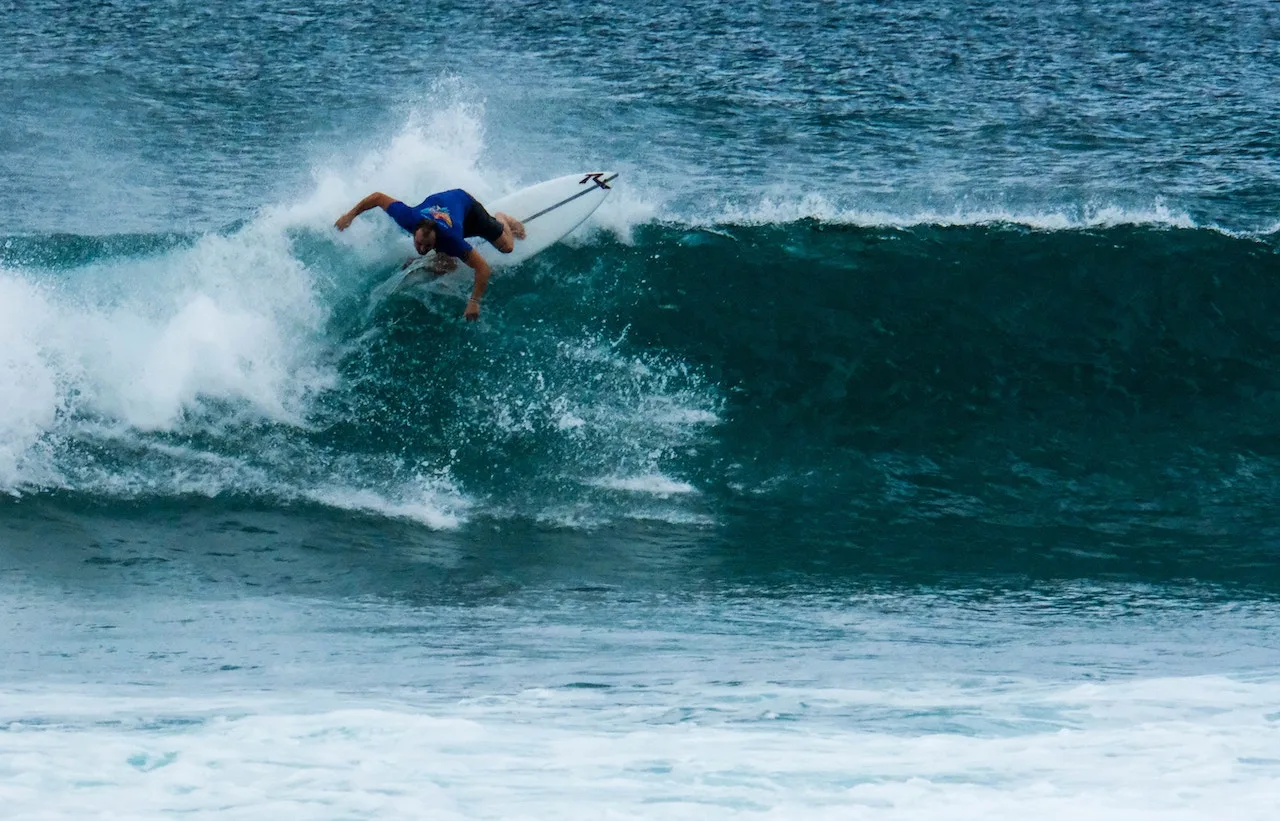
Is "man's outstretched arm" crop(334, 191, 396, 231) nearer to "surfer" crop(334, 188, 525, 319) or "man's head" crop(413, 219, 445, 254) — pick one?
"surfer" crop(334, 188, 525, 319)

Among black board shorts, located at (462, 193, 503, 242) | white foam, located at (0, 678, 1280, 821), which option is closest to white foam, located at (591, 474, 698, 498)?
black board shorts, located at (462, 193, 503, 242)

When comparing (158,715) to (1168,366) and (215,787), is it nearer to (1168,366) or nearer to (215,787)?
(215,787)

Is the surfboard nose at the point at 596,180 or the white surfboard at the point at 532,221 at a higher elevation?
the surfboard nose at the point at 596,180

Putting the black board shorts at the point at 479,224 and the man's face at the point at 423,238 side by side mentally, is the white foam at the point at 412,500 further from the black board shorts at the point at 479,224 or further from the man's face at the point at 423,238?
the black board shorts at the point at 479,224

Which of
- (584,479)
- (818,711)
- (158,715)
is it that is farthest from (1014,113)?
(158,715)

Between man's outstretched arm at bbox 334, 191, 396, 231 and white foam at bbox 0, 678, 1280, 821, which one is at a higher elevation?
man's outstretched arm at bbox 334, 191, 396, 231

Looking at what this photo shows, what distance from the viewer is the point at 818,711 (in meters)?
6.50

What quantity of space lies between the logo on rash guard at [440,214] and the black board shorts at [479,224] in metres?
0.40

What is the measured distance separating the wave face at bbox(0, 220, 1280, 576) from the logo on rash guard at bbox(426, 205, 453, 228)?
3.56ft

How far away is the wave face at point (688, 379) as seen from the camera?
402 inches

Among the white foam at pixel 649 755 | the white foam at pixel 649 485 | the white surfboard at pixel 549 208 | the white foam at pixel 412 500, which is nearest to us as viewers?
the white foam at pixel 649 755

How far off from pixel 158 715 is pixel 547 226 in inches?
270

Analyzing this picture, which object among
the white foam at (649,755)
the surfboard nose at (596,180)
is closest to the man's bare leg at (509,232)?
the surfboard nose at (596,180)

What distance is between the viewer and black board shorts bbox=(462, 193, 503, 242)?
1130 centimetres
